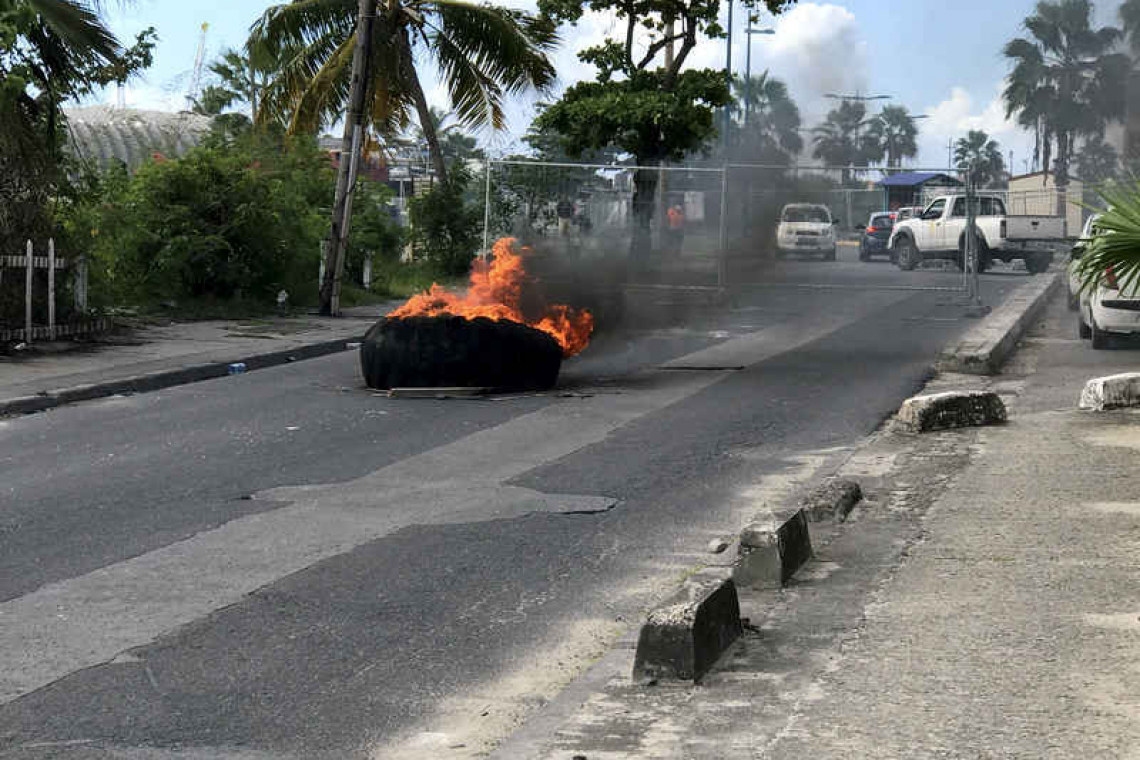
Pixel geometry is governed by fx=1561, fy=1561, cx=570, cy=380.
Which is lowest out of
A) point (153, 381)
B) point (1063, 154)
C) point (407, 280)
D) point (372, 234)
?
point (153, 381)

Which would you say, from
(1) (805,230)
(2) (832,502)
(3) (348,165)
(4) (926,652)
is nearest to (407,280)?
(3) (348,165)

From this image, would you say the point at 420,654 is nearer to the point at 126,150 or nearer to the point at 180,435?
the point at 180,435

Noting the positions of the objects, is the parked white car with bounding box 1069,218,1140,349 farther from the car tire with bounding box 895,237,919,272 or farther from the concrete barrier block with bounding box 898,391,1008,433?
the car tire with bounding box 895,237,919,272

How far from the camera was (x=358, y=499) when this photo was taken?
910 centimetres

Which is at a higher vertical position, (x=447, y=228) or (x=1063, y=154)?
(x=1063, y=154)

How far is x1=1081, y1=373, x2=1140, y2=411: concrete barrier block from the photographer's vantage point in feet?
40.3

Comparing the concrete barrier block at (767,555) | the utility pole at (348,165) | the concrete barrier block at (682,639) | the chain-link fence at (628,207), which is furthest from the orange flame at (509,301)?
the concrete barrier block at (682,639)

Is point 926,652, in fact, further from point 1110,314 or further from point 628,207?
point 628,207

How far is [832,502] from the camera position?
26.0 ft

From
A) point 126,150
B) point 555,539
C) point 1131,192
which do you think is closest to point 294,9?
point 126,150

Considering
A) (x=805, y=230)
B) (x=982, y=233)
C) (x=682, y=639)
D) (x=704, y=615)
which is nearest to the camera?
(x=682, y=639)

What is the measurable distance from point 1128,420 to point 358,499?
594 centimetres

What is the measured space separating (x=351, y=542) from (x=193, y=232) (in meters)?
16.1

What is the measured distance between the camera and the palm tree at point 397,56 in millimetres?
29828
